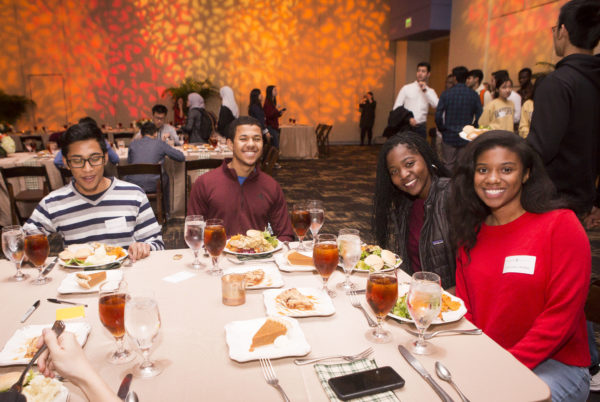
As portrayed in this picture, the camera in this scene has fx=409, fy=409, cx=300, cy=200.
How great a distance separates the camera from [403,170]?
199 cm

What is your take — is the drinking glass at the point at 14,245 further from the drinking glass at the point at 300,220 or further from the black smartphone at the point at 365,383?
the black smartphone at the point at 365,383

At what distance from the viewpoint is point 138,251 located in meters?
1.74

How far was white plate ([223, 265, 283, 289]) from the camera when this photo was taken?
4.84 ft

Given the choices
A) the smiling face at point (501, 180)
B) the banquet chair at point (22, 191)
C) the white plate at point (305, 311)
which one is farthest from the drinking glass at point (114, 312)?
the banquet chair at point (22, 191)

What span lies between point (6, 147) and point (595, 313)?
20.5 ft

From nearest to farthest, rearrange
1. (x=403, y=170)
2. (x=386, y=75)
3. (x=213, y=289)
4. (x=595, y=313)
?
(x=595, y=313) < (x=213, y=289) < (x=403, y=170) < (x=386, y=75)

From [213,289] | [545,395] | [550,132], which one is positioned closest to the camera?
[545,395]

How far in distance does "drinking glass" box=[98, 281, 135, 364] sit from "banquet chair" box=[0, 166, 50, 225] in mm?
3572

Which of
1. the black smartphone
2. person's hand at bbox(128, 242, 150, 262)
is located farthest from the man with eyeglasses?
the black smartphone

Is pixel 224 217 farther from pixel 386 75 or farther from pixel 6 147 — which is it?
pixel 386 75

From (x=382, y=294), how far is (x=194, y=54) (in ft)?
40.4

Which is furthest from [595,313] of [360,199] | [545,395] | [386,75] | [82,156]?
[386,75]

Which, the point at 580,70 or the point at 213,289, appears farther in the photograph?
the point at 580,70

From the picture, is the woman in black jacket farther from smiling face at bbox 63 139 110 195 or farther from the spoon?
smiling face at bbox 63 139 110 195
